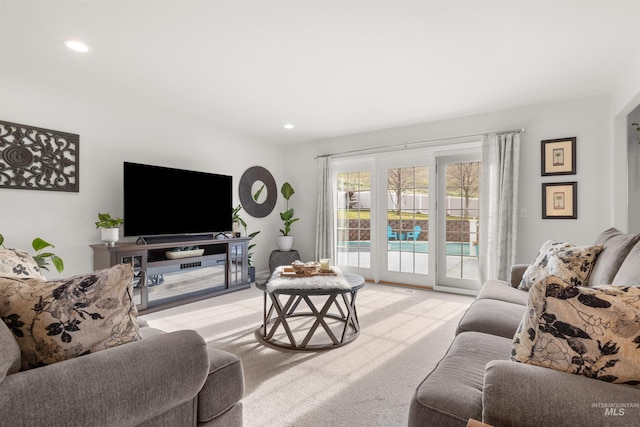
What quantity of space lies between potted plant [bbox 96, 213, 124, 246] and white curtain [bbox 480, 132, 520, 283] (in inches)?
169

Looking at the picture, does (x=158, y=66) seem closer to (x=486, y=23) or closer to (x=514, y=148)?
(x=486, y=23)

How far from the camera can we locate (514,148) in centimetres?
387

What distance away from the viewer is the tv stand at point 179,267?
11.2 feet

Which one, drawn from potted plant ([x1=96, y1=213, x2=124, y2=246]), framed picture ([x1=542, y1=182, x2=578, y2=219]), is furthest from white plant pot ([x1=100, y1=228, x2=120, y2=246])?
framed picture ([x1=542, y1=182, x2=578, y2=219])

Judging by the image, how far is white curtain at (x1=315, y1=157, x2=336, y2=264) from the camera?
5352mm

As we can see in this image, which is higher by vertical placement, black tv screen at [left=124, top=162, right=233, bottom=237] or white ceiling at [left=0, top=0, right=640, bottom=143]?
white ceiling at [left=0, top=0, right=640, bottom=143]

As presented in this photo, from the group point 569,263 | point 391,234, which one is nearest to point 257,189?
point 391,234

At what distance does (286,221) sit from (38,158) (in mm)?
3484

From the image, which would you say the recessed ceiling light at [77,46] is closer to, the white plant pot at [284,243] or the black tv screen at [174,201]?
the black tv screen at [174,201]

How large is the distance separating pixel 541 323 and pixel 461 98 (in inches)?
130

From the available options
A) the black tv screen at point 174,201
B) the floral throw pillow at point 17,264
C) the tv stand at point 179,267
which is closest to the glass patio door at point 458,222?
the tv stand at point 179,267

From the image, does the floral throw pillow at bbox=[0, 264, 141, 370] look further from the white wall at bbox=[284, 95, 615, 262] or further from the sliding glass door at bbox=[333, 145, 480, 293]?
the white wall at bbox=[284, 95, 615, 262]

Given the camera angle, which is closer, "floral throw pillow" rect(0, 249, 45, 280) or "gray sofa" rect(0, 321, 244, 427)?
"gray sofa" rect(0, 321, 244, 427)

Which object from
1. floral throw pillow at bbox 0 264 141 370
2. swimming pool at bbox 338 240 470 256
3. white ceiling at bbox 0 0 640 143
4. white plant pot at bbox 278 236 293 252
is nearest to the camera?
floral throw pillow at bbox 0 264 141 370
